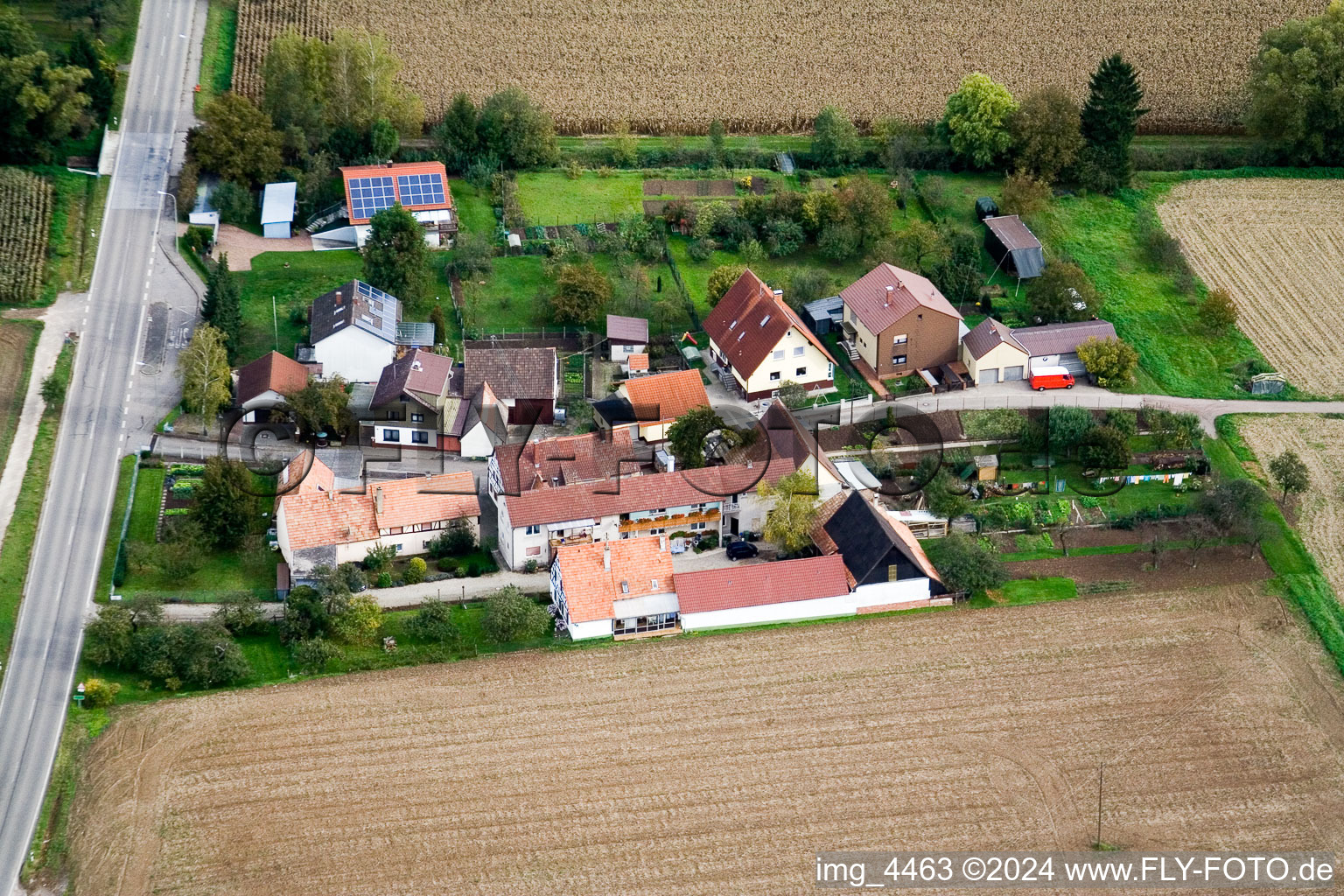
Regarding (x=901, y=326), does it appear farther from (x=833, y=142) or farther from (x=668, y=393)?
(x=833, y=142)

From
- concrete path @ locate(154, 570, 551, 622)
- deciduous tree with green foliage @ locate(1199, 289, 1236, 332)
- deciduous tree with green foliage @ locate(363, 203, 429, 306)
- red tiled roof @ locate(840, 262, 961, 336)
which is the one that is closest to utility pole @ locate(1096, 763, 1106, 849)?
concrete path @ locate(154, 570, 551, 622)

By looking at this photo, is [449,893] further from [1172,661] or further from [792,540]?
[1172,661]

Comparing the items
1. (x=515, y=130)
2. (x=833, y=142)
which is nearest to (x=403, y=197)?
Answer: (x=515, y=130)

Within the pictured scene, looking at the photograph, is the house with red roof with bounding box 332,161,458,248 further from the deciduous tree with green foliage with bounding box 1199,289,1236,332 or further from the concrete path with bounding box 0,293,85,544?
the deciduous tree with green foliage with bounding box 1199,289,1236,332

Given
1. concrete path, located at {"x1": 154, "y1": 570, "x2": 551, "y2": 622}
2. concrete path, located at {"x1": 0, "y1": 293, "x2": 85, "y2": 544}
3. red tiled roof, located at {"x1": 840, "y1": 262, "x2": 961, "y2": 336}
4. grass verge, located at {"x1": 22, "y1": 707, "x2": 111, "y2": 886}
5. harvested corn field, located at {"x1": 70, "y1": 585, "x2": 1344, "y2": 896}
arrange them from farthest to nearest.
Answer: red tiled roof, located at {"x1": 840, "y1": 262, "x2": 961, "y2": 336} < concrete path, located at {"x1": 0, "y1": 293, "x2": 85, "y2": 544} < concrete path, located at {"x1": 154, "y1": 570, "x2": 551, "y2": 622} < harvested corn field, located at {"x1": 70, "y1": 585, "x2": 1344, "y2": 896} < grass verge, located at {"x1": 22, "y1": 707, "x2": 111, "y2": 886}

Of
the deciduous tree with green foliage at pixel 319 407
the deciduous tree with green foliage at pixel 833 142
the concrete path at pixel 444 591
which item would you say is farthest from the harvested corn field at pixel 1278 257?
the deciduous tree with green foliage at pixel 319 407

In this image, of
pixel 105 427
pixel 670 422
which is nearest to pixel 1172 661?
pixel 670 422
